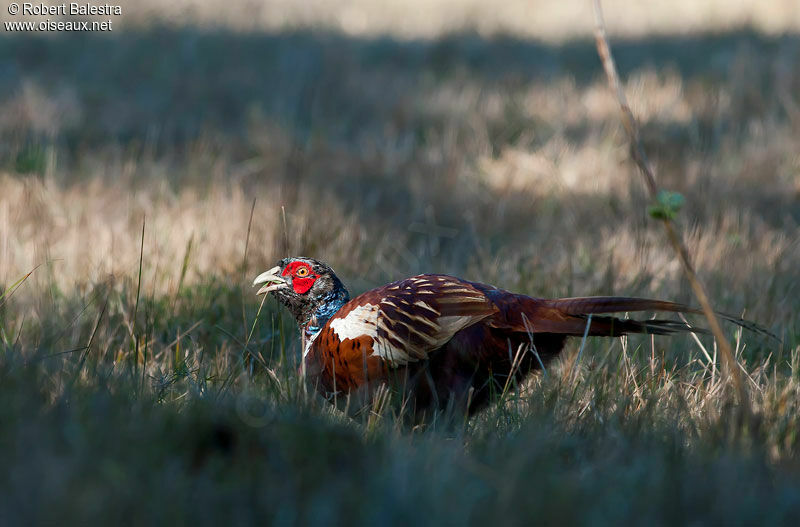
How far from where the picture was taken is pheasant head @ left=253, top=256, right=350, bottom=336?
11.0ft

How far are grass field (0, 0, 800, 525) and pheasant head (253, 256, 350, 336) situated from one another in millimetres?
233

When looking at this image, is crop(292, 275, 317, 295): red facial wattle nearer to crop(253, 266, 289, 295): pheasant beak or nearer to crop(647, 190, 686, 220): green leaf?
crop(253, 266, 289, 295): pheasant beak

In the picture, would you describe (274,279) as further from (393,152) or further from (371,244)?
(393,152)

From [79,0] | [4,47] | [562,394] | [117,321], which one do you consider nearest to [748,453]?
[562,394]

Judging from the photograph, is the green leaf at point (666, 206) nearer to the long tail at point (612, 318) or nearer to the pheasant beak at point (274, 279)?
the long tail at point (612, 318)

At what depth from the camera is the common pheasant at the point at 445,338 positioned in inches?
115

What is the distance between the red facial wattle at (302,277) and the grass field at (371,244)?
30 centimetres

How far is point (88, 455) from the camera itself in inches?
75.2

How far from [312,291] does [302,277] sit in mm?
65

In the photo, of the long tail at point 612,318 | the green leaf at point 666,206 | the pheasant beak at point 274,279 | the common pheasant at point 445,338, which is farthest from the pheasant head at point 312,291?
the green leaf at point 666,206

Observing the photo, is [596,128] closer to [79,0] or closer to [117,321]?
[117,321]

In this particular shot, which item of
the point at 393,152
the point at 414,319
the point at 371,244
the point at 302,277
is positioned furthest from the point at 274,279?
the point at 393,152

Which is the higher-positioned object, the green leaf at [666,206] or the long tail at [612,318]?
the green leaf at [666,206]

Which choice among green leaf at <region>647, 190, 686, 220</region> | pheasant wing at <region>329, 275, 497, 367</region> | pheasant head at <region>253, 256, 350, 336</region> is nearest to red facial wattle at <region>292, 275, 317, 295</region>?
pheasant head at <region>253, 256, 350, 336</region>
